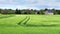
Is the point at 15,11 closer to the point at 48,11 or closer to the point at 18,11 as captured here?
the point at 18,11

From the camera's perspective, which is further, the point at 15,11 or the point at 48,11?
the point at 48,11

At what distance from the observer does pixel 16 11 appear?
15588cm

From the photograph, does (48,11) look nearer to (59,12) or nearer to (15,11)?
(59,12)

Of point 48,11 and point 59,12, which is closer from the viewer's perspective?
point 59,12

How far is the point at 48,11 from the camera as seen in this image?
17725 cm

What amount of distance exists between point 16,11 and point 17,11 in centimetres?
199

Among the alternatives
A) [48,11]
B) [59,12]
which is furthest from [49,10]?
[59,12]

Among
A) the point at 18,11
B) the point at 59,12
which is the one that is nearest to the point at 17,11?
the point at 18,11

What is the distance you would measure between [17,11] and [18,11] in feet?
4.44

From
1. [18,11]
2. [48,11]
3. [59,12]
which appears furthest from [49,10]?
[18,11]

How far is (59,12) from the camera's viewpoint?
158m

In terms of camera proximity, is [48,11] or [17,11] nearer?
[17,11]

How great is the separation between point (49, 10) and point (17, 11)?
124ft

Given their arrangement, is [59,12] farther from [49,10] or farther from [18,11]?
[18,11]
